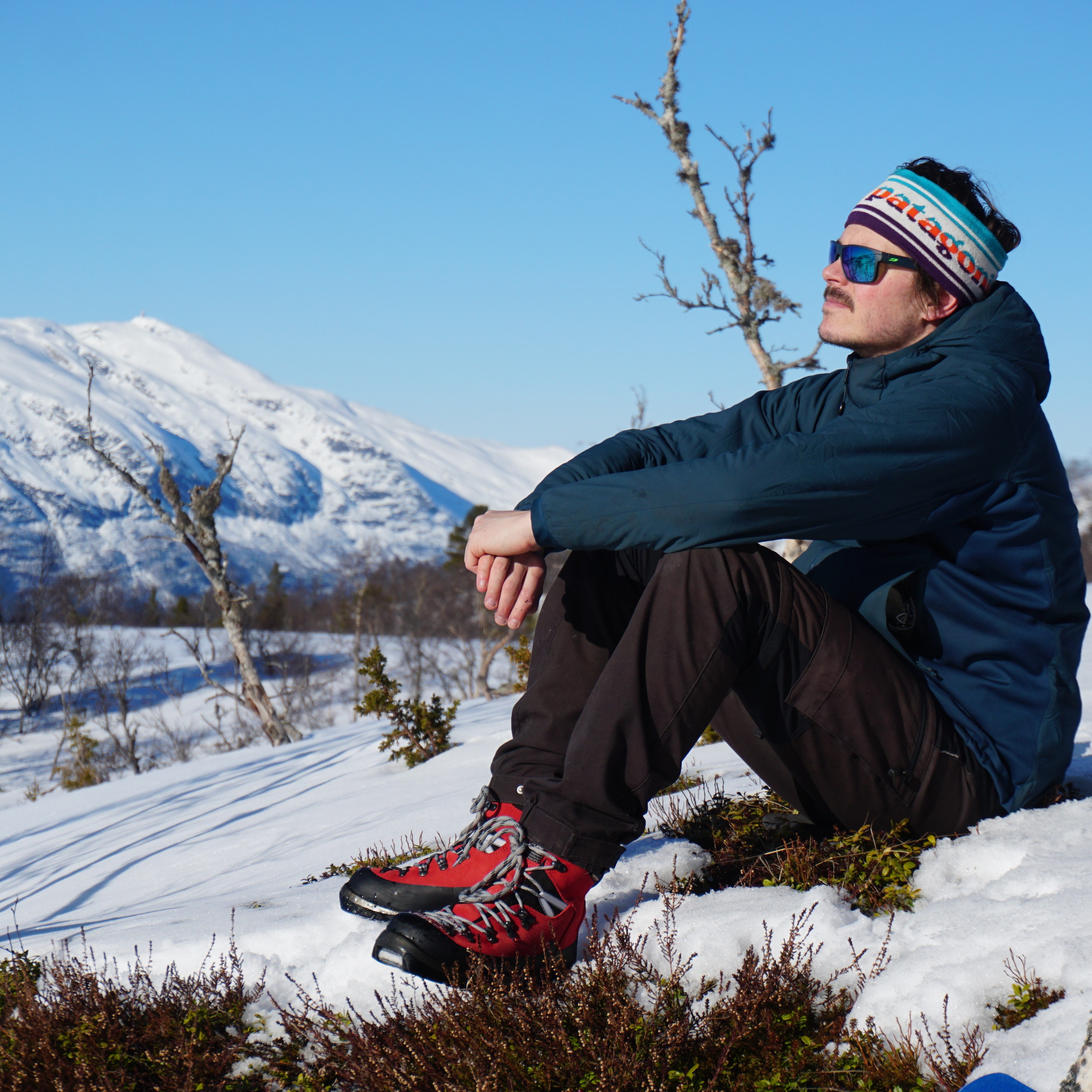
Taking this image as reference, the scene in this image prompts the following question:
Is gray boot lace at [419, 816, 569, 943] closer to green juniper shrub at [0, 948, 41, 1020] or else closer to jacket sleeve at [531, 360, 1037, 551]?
jacket sleeve at [531, 360, 1037, 551]

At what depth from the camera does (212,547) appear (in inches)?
589

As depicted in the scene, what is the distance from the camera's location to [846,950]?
1828mm

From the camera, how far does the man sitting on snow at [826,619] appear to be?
1840mm

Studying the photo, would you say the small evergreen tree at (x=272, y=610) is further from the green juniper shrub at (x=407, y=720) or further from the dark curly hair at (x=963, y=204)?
the dark curly hair at (x=963, y=204)

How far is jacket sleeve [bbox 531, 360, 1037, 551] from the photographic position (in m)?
1.80

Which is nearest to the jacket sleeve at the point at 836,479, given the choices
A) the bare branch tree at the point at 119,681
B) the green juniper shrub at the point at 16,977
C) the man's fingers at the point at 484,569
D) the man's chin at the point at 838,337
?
the man's fingers at the point at 484,569

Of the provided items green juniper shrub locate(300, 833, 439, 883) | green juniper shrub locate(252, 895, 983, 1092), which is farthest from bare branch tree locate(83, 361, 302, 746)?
green juniper shrub locate(252, 895, 983, 1092)

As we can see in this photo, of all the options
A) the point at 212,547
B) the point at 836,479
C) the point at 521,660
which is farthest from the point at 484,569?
the point at 212,547

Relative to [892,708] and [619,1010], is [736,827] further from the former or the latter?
[619,1010]

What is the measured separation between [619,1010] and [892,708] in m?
0.85

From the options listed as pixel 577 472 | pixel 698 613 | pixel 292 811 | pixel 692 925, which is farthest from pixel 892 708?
pixel 292 811

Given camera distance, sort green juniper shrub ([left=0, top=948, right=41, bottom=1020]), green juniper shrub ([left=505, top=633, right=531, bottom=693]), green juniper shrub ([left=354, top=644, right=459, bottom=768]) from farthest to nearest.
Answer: green juniper shrub ([left=505, top=633, right=531, bottom=693]), green juniper shrub ([left=354, top=644, right=459, bottom=768]), green juniper shrub ([left=0, top=948, right=41, bottom=1020])

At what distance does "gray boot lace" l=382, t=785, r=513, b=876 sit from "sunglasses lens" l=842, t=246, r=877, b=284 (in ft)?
5.35

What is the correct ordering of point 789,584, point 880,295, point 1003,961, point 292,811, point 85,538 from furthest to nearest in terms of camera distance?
point 85,538 < point 292,811 < point 880,295 < point 789,584 < point 1003,961
